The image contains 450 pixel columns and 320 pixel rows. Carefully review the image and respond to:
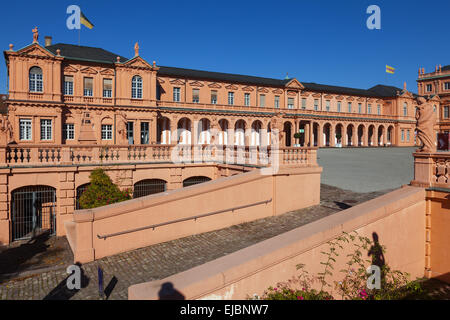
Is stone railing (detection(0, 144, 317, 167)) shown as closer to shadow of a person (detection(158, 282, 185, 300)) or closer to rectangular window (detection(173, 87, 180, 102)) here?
shadow of a person (detection(158, 282, 185, 300))

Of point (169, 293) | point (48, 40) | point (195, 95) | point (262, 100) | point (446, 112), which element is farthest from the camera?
point (446, 112)

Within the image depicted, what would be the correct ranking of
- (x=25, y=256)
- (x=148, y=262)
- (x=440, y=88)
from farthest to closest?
(x=440, y=88) < (x=25, y=256) < (x=148, y=262)

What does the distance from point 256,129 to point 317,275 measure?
144 ft

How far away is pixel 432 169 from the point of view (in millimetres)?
8820

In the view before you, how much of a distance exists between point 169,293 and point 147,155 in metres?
11.4

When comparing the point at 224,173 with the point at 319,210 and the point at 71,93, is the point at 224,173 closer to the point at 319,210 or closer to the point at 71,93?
the point at 319,210

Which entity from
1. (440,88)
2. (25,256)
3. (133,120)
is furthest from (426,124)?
(440,88)

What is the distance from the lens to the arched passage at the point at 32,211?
45.0ft

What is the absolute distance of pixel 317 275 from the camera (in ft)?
20.5

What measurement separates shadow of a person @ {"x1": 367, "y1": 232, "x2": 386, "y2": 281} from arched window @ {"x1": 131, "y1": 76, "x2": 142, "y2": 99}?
106 ft

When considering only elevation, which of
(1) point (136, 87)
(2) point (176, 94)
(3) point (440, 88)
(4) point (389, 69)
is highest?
(4) point (389, 69)

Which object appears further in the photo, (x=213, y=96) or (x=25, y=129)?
(x=213, y=96)

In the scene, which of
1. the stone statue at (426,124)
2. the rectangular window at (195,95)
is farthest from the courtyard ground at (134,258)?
the rectangular window at (195,95)

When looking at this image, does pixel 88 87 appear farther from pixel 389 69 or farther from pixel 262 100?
pixel 389 69
